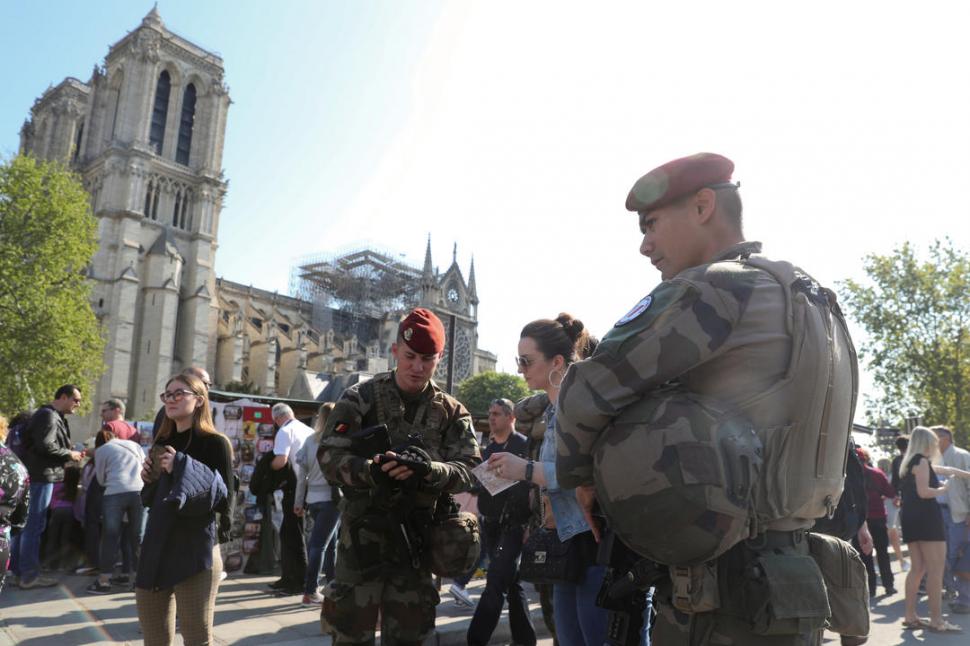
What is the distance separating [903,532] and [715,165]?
6.71 meters

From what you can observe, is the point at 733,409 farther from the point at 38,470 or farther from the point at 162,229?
the point at 162,229

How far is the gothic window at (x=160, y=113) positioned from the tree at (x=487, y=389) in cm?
3323

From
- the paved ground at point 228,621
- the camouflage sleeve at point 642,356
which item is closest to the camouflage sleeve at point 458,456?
the camouflage sleeve at point 642,356

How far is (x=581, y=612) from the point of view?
3.13 m

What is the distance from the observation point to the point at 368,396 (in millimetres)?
3316

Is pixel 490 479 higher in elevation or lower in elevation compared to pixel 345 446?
lower

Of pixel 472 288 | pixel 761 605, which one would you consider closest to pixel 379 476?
pixel 761 605

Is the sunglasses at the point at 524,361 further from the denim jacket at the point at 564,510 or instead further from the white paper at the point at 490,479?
the white paper at the point at 490,479

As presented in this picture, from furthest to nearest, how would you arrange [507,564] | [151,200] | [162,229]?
[151,200], [162,229], [507,564]

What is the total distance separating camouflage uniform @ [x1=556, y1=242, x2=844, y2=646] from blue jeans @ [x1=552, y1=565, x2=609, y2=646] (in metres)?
1.35

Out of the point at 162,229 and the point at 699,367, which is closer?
the point at 699,367

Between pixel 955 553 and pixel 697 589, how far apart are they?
27.7 feet

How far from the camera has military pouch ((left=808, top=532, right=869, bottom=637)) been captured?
1.86 metres

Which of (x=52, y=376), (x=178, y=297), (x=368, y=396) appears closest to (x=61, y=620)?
(x=368, y=396)
